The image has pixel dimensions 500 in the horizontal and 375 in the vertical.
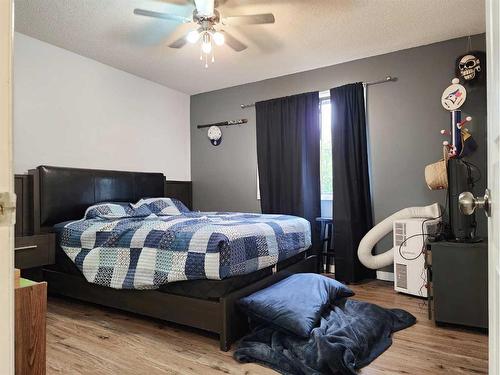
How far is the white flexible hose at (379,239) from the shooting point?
128 inches

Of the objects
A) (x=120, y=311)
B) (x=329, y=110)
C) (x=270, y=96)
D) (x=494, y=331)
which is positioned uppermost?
(x=270, y=96)

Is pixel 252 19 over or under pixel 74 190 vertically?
over

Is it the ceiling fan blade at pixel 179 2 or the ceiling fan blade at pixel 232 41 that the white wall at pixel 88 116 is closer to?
the ceiling fan blade at pixel 179 2

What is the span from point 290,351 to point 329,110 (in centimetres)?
298

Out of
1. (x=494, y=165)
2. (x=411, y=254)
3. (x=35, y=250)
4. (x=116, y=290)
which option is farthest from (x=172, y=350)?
(x=411, y=254)

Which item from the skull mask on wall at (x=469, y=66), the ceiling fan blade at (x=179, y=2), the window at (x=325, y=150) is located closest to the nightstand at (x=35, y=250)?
the ceiling fan blade at (x=179, y=2)

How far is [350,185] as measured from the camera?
3619 millimetres

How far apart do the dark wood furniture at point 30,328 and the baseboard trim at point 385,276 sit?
330cm

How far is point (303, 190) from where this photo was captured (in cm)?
393

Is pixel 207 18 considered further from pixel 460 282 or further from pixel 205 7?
pixel 460 282

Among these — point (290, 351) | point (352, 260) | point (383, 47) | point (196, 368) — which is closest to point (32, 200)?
point (196, 368)

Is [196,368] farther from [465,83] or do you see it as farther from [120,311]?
[465,83]

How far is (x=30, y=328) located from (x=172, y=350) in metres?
1.02

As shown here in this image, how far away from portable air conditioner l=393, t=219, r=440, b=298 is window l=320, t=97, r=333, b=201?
3.45ft
